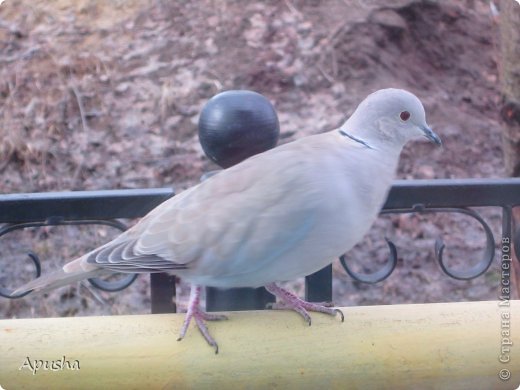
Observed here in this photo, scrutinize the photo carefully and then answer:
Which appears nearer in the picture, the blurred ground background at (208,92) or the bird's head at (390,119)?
the bird's head at (390,119)

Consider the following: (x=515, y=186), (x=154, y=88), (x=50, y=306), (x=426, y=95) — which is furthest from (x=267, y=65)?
(x=515, y=186)

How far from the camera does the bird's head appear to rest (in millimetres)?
1647

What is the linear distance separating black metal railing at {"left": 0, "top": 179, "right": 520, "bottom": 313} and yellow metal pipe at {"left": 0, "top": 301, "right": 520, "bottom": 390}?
261mm

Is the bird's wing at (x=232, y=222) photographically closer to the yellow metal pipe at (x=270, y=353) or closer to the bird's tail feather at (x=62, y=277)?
the bird's tail feather at (x=62, y=277)

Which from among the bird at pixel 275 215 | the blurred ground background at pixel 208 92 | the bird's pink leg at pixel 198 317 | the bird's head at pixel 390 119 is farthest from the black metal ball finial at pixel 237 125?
the blurred ground background at pixel 208 92

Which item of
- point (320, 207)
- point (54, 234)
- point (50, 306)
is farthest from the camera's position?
point (54, 234)

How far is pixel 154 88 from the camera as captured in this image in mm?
4535

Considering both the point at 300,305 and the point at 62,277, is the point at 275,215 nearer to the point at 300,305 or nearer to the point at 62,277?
the point at 300,305

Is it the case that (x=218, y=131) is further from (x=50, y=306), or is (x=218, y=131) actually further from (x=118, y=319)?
(x=50, y=306)

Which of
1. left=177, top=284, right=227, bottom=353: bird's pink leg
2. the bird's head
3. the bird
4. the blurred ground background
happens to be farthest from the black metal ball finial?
the blurred ground background

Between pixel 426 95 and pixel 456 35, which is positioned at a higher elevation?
pixel 456 35

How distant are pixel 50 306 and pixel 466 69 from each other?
3.08 metres

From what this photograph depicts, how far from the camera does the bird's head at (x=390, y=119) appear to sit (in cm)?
165

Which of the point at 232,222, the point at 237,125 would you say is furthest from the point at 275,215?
the point at 237,125
